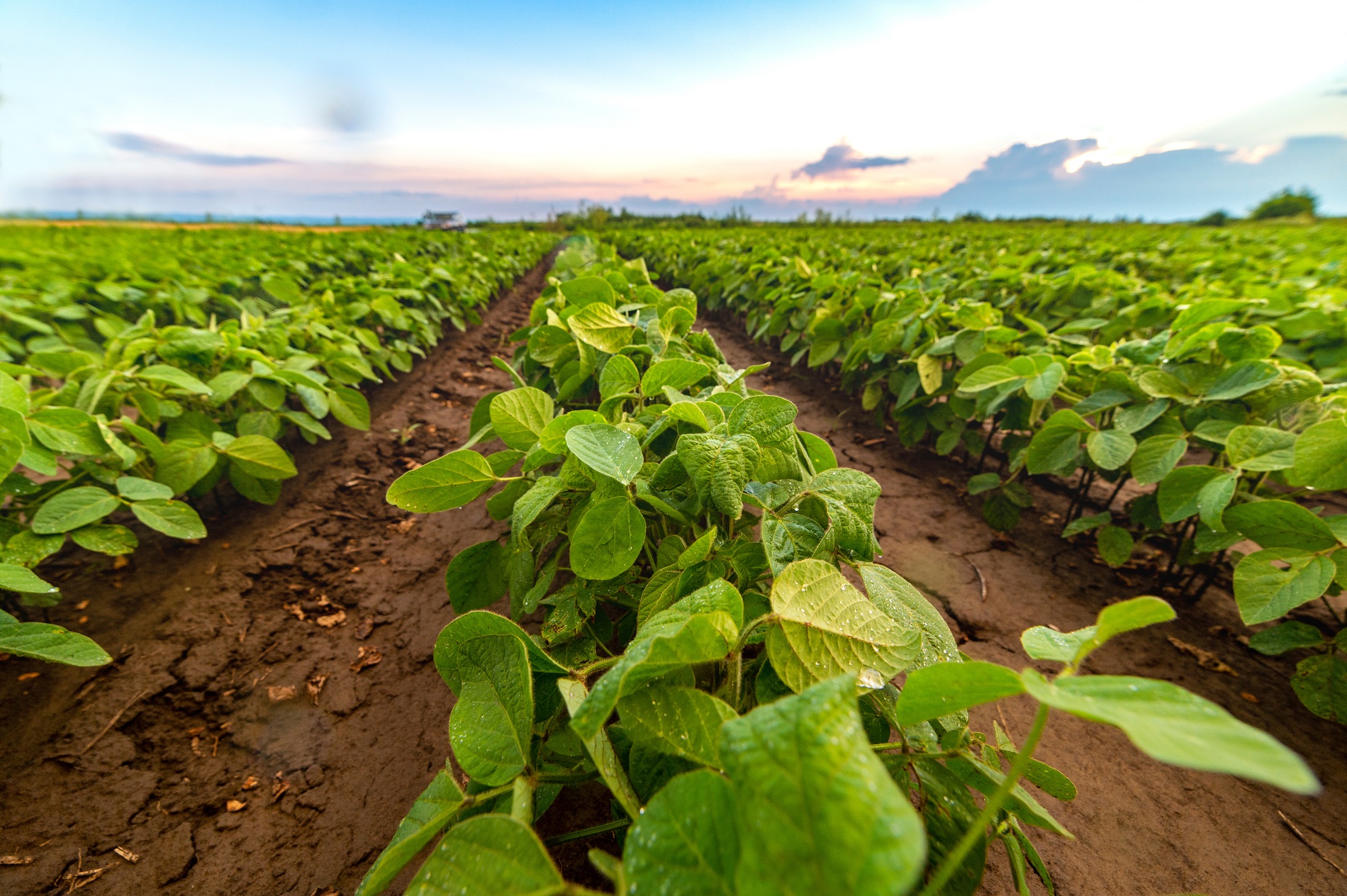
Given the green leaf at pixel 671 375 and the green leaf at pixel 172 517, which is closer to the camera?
the green leaf at pixel 671 375

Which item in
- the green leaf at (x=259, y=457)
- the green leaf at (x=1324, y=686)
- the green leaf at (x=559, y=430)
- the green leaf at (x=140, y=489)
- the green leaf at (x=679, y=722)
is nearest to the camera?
the green leaf at (x=679, y=722)

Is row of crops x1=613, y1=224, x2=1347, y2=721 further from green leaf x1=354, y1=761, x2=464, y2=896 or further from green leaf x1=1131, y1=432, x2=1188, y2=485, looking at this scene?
green leaf x1=354, y1=761, x2=464, y2=896

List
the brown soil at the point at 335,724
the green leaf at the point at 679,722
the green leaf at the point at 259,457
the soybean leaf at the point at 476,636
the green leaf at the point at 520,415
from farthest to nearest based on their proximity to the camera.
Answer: the green leaf at the point at 259,457 < the brown soil at the point at 335,724 < the green leaf at the point at 520,415 < the soybean leaf at the point at 476,636 < the green leaf at the point at 679,722

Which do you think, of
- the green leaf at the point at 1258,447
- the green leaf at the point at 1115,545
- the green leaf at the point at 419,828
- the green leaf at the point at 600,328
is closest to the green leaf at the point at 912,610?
the green leaf at the point at 419,828

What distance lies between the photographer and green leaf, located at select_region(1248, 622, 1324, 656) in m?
1.58

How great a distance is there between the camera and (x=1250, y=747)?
33 cm

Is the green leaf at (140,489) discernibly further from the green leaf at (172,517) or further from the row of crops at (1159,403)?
the row of crops at (1159,403)

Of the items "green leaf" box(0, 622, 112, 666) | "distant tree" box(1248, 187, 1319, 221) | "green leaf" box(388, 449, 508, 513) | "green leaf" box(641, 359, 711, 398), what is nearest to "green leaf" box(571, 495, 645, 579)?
"green leaf" box(388, 449, 508, 513)

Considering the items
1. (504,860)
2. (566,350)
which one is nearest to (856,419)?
(566,350)

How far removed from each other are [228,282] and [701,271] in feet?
17.1

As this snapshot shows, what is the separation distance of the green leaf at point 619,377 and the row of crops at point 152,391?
3.98 feet

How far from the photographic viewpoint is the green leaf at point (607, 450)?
0.82m

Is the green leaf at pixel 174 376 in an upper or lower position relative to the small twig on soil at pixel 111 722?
upper

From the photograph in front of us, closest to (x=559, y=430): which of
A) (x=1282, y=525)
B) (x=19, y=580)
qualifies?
(x=19, y=580)
